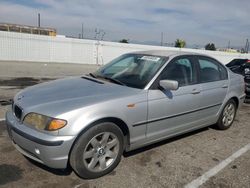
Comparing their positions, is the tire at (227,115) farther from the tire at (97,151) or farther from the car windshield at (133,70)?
the tire at (97,151)

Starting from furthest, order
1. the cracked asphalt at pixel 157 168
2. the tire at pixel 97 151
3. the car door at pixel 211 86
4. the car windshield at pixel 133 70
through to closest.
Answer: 1. the car door at pixel 211 86
2. the car windshield at pixel 133 70
3. the cracked asphalt at pixel 157 168
4. the tire at pixel 97 151

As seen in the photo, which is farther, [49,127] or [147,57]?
[147,57]

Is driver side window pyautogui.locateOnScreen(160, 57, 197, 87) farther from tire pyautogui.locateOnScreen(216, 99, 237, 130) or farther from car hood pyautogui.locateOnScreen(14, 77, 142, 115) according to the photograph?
tire pyautogui.locateOnScreen(216, 99, 237, 130)

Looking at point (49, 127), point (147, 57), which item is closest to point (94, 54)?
point (147, 57)

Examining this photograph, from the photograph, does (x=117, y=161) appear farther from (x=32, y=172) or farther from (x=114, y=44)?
(x=114, y=44)

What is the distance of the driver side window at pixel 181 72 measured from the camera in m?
3.96

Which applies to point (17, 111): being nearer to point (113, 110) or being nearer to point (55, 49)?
point (113, 110)

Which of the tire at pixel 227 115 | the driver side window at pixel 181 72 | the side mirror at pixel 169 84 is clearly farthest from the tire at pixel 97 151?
the tire at pixel 227 115

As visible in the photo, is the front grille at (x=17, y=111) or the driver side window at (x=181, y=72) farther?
the driver side window at (x=181, y=72)

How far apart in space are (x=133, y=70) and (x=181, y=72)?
78cm

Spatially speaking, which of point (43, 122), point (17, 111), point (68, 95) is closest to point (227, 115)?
point (68, 95)

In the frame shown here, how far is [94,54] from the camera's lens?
22.9 meters

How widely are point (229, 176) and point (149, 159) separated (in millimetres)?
1100

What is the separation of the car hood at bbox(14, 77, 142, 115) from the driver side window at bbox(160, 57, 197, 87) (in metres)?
0.67
